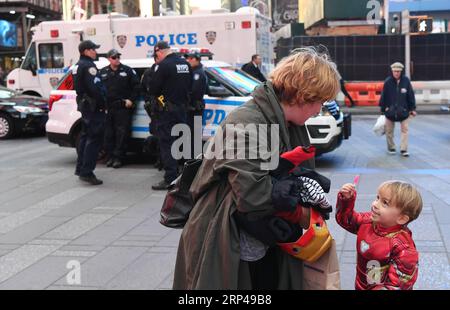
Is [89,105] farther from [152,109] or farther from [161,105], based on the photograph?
[161,105]

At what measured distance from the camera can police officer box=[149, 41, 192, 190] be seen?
7.68 m

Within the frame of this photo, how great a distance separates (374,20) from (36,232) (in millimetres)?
19679

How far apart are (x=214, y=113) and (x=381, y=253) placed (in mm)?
6405

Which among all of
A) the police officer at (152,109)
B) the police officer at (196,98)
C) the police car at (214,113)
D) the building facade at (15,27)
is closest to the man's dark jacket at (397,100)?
the police car at (214,113)

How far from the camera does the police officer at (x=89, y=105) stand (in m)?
8.16

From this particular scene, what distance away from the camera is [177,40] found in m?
16.2

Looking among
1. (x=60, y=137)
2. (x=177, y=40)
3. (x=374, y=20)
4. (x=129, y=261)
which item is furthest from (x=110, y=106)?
(x=374, y=20)

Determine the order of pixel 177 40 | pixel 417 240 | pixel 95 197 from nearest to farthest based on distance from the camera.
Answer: pixel 417 240
pixel 95 197
pixel 177 40

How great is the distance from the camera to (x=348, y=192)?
2926mm

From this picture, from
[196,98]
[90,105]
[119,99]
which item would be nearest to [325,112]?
[196,98]

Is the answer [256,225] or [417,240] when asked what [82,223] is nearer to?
[417,240]

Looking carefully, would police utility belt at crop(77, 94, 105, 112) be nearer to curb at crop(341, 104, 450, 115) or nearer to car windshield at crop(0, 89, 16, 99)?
car windshield at crop(0, 89, 16, 99)

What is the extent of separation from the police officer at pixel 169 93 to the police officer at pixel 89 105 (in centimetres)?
90

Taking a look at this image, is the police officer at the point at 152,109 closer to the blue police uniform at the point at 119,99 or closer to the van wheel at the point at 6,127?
the blue police uniform at the point at 119,99
